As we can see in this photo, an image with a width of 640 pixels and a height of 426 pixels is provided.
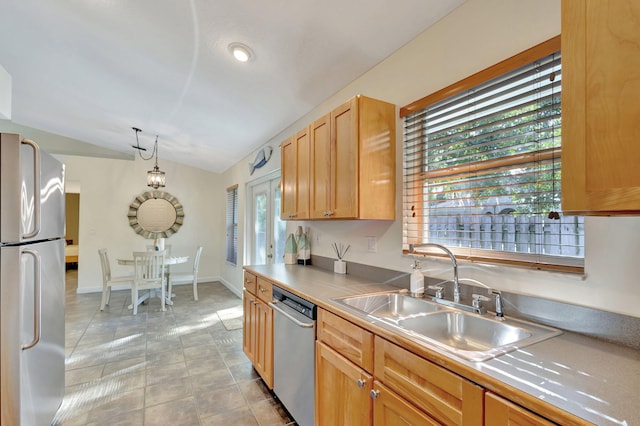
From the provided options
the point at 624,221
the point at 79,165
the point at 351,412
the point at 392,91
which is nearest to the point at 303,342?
the point at 351,412

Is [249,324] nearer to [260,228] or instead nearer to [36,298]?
[36,298]

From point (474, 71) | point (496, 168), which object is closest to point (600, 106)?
point (496, 168)

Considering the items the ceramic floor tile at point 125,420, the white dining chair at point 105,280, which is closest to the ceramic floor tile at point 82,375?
the ceramic floor tile at point 125,420

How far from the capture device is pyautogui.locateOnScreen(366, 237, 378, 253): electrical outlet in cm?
219

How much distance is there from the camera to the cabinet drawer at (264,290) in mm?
2225

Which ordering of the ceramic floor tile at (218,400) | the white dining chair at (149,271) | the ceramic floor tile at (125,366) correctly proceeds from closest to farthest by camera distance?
the ceramic floor tile at (218,400)
the ceramic floor tile at (125,366)
the white dining chair at (149,271)

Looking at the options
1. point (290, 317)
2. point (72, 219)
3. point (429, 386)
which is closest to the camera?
point (429, 386)

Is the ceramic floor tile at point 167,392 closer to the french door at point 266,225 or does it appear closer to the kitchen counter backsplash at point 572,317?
the french door at point 266,225

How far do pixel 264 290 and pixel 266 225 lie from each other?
205 cm

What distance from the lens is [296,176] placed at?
2.63 m

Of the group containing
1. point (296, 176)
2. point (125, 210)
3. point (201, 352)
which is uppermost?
point (296, 176)

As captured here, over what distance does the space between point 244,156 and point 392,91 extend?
3440 millimetres

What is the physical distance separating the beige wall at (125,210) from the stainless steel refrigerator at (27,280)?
4658mm

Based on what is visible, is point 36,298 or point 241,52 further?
point 241,52
